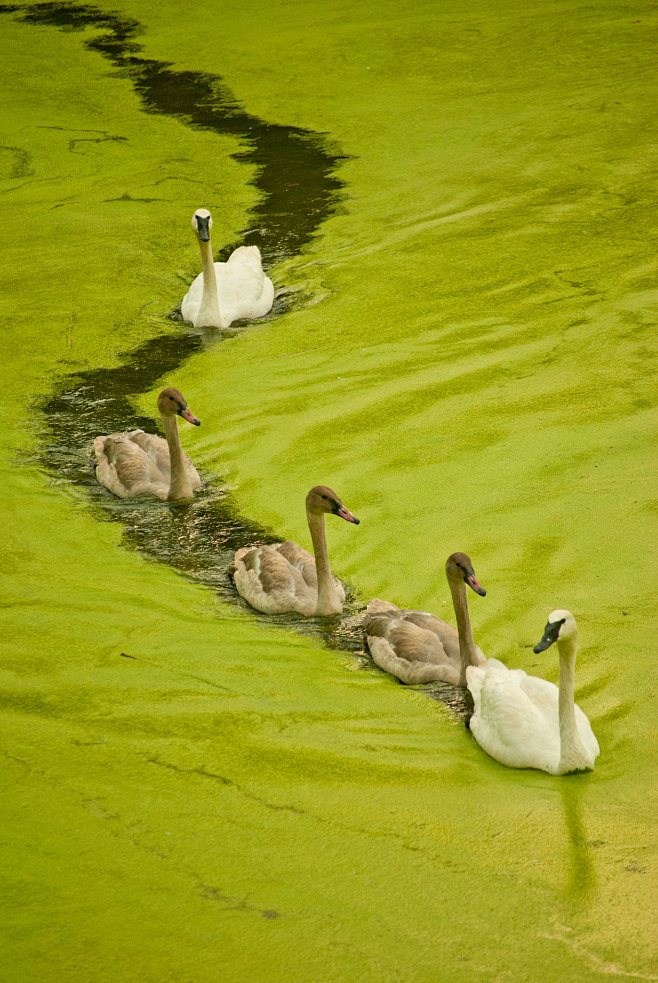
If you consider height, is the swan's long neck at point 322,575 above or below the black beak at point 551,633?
below

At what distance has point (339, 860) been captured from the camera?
3.34 meters

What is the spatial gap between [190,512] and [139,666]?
1.64 m

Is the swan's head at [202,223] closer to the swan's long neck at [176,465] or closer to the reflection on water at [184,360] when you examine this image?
the reflection on water at [184,360]

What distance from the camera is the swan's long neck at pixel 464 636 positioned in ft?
14.3

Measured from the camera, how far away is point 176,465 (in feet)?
19.3

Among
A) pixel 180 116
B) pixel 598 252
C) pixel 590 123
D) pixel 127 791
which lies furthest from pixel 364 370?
pixel 180 116

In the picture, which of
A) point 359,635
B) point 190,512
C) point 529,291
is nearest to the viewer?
point 359,635

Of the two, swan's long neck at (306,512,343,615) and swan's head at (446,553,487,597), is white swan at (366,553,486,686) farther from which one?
swan's long neck at (306,512,343,615)

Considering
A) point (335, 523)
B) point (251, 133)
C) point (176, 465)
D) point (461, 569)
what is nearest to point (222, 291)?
point (176, 465)

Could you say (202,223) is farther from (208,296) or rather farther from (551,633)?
(551,633)

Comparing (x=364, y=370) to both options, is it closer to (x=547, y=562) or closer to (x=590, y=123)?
(x=547, y=562)

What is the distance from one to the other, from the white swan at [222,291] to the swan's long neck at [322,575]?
10.7 feet

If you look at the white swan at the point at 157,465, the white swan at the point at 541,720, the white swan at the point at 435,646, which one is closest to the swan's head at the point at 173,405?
the white swan at the point at 157,465

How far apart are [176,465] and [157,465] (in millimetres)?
351
